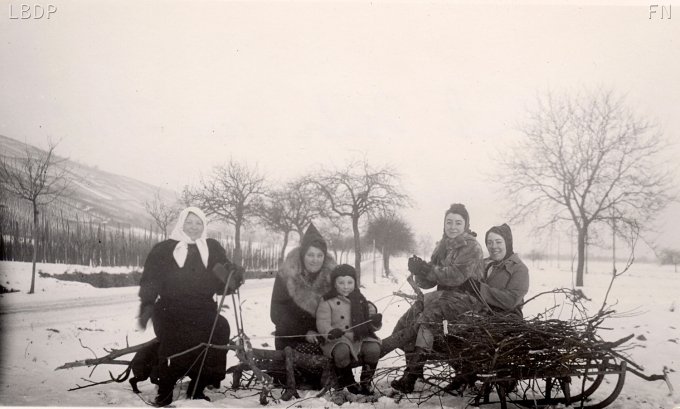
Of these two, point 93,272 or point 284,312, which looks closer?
point 284,312

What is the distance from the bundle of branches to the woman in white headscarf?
1820 mm

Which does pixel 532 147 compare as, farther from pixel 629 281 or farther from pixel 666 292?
pixel 666 292

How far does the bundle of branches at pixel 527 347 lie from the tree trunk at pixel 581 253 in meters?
1.32

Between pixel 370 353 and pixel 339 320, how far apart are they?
0.36 metres

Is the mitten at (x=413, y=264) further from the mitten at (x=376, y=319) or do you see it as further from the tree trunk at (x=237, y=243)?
the tree trunk at (x=237, y=243)

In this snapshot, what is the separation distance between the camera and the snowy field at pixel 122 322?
416 centimetres

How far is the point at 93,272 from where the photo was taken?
4977 mm

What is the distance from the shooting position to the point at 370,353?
394 centimetres

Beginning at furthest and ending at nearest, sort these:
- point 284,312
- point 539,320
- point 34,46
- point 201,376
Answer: point 34,46, point 284,312, point 201,376, point 539,320

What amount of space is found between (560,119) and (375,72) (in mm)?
1872

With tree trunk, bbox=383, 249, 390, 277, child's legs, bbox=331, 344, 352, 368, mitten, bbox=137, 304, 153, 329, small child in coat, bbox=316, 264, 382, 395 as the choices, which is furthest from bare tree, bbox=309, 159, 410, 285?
mitten, bbox=137, 304, 153, 329

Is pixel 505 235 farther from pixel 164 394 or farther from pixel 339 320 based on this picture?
pixel 164 394

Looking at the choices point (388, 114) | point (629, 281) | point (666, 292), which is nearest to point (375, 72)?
point (388, 114)

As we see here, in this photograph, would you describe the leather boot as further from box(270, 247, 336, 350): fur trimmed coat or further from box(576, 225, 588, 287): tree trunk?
box(576, 225, 588, 287): tree trunk
